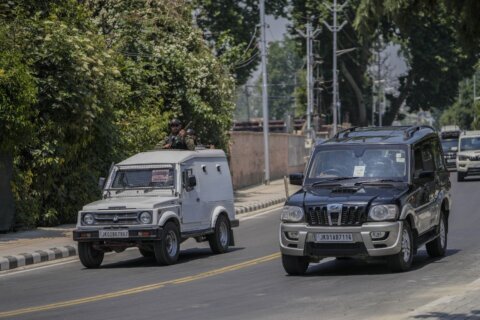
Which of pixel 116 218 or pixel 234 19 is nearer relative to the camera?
pixel 116 218

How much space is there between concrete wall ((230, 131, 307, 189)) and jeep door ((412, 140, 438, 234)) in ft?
79.4

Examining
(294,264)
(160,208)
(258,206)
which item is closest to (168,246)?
(160,208)

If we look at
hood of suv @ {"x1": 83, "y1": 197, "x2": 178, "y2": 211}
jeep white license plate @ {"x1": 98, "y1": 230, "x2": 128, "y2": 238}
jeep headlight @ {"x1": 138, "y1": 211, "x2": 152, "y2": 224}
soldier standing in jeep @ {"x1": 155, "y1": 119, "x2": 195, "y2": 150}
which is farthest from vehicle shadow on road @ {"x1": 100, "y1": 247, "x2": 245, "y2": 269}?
soldier standing in jeep @ {"x1": 155, "y1": 119, "x2": 195, "y2": 150}

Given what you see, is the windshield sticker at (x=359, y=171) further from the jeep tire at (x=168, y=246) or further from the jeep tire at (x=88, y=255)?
the jeep tire at (x=88, y=255)

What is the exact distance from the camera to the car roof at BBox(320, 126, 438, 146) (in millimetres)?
16672

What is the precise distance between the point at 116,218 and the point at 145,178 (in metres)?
1.36

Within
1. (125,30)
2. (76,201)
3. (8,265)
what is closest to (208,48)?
(125,30)

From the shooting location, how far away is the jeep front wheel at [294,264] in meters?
15.7

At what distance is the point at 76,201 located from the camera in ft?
92.4

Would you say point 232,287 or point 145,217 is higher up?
point 145,217

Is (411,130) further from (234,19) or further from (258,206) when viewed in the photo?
(234,19)

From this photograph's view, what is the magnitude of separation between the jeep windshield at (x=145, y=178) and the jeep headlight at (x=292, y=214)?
4107 mm

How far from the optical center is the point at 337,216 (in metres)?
15.1

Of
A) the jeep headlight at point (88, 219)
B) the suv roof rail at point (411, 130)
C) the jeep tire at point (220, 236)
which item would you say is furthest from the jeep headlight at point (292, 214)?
the jeep tire at point (220, 236)
